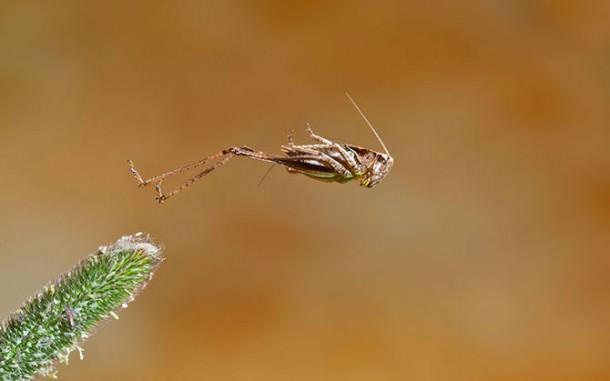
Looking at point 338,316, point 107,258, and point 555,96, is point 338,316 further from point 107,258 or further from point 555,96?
point 107,258

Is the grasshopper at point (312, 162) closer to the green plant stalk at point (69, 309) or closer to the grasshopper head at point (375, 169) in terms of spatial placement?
the grasshopper head at point (375, 169)

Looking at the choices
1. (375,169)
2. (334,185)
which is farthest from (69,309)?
(334,185)

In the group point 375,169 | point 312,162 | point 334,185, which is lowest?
point 312,162

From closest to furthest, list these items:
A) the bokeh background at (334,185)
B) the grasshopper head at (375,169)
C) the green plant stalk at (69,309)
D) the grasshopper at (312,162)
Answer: the green plant stalk at (69,309) < the grasshopper at (312,162) < the grasshopper head at (375,169) < the bokeh background at (334,185)

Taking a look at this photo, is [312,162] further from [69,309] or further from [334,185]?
[334,185]

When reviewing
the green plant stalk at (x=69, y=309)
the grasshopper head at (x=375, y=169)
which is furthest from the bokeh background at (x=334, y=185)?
→ the green plant stalk at (x=69, y=309)

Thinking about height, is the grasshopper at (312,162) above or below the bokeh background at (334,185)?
below
